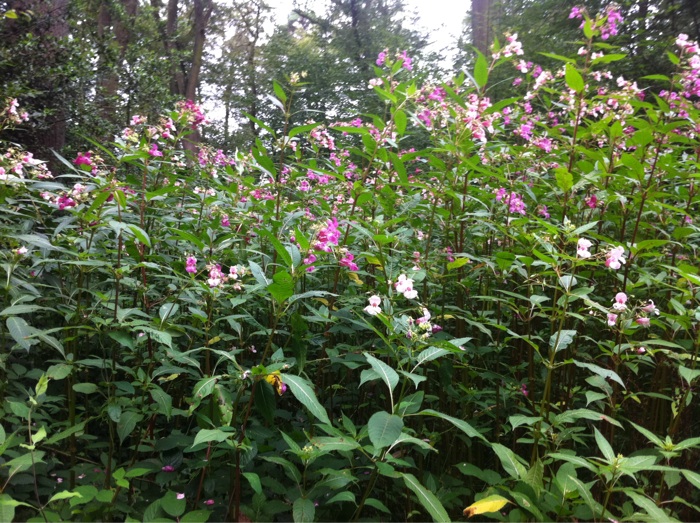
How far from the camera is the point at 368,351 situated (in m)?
2.30

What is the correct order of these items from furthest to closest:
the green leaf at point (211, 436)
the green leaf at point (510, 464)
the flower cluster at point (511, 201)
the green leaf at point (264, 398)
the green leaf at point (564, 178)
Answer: the flower cluster at point (511, 201)
the green leaf at point (564, 178)
the green leaf at point (264, 398)
the green leaf at point (510, 464)
the green leaf at point (211, 436)

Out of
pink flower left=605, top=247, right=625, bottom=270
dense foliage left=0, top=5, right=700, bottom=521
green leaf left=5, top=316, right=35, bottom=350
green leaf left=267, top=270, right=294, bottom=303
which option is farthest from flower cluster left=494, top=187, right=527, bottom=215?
Answer: green leaf left=5, top=316, right=35, bottom=350

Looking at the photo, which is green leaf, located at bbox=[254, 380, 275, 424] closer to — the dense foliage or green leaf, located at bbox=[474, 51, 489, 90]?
the dense foliage

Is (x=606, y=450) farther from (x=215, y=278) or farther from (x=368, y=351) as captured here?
(x=215, y=278)

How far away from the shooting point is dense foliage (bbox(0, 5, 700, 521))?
1649 mm

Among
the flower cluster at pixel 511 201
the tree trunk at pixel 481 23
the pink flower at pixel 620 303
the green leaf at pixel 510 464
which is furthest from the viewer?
the tree trunk at pixel 481 23

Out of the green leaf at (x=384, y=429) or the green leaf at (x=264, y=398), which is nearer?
the green leaf at (x=384, y=429)

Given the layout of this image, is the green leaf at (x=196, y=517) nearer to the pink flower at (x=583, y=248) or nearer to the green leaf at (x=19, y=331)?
the green leaf at (x=19, y=331)

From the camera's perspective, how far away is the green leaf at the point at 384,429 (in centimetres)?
134

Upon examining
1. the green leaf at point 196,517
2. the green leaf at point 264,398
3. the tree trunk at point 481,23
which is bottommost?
the green leaf at point 196,517

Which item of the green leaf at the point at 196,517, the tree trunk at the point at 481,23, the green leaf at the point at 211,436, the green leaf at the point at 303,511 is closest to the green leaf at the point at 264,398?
the green leaf at the point at 211,436

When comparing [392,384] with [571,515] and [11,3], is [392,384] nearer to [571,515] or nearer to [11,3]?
[571,515]

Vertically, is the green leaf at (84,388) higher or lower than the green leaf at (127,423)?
higher

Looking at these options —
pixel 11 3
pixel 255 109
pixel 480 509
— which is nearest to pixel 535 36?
pixel 11 3
